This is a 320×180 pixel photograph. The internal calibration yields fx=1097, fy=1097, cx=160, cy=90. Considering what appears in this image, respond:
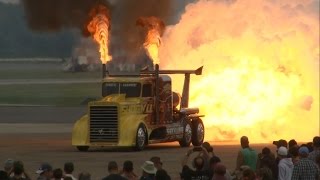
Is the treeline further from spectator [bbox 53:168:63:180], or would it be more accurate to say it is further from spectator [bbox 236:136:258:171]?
spectator [bbox 53:168:63:180]

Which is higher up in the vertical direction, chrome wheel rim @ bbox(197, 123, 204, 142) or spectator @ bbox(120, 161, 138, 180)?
chrome wheel rim @ bbox(197, 123, 204, 142)

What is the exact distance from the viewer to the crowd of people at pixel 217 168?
1669 cm

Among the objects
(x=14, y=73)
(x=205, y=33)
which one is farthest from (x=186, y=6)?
(x=14, y=73)

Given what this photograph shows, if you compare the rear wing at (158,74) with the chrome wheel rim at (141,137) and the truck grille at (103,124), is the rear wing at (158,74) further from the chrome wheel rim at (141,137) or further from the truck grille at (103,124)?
the truck grille at (103,124)

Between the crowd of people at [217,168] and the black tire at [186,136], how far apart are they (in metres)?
17.1

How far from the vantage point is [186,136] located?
38.5 metres

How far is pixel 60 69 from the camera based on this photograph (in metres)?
93.9

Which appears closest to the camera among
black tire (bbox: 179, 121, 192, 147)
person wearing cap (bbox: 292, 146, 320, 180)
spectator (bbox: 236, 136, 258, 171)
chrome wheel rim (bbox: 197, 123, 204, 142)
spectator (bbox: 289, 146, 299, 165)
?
person wearing cap (bbox: 292, 146, 320, 180)

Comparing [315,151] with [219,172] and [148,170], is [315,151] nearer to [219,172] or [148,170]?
[219,172]

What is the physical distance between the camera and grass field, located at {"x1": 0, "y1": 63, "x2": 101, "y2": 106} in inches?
3049

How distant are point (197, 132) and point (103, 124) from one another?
4.97m

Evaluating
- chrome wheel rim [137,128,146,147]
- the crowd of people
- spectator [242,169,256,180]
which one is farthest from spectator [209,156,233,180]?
chrome wheel rim [137,128,146,147]

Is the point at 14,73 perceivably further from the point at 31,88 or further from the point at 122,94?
the point at 122,94

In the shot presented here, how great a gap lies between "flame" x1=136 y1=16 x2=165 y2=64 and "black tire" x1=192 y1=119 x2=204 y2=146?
3204mm
